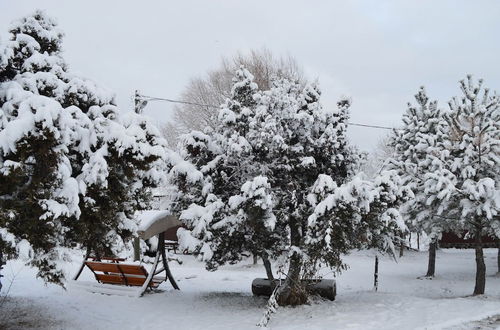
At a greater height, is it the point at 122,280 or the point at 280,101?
the point at 280,101

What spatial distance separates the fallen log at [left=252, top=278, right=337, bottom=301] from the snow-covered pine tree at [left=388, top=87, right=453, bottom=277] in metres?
5.13

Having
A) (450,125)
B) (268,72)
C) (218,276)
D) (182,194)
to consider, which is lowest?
(218,276)

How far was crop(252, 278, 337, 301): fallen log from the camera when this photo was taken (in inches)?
434

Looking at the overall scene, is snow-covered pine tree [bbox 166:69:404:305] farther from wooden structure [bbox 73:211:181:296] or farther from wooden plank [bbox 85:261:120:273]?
wooden plank [bbox 85:261:120:273]

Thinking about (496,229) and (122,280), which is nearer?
(122,280)

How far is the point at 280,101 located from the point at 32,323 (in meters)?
6.76

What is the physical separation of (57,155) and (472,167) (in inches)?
475

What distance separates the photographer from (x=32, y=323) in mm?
8055

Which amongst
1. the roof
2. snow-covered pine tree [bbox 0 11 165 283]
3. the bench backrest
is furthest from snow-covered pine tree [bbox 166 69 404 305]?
snow-covered pine tree [bbox 0 11 165 283]

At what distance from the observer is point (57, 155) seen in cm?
601

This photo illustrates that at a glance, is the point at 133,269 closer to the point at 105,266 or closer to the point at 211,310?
the point at 105,266

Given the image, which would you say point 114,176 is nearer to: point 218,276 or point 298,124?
point 298,124

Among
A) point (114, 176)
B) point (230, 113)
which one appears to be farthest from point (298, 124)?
point (114, 176)

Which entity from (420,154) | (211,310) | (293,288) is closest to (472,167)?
(420,154)
